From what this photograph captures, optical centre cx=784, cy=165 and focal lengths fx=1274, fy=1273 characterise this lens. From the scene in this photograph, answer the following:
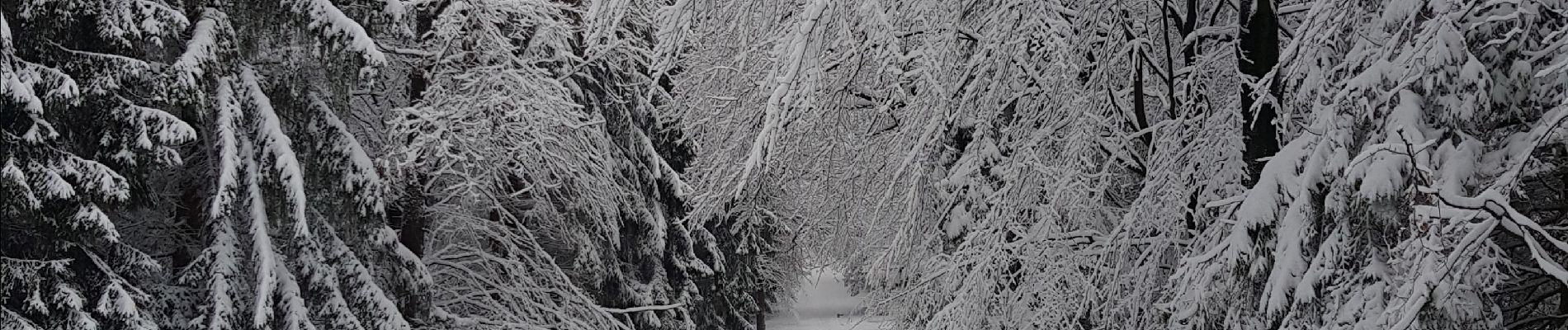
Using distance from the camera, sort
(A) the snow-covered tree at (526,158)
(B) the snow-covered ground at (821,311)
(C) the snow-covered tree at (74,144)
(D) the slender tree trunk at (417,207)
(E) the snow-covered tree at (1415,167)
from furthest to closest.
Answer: (B) the snow-covered ground at (821,311), (A) the snow-covered tree at (526,158), (D) the slender tree trunk at (417,207), (C) the snow-covered tree at (74,144), (E) the snow-covered tree at (1415,167)

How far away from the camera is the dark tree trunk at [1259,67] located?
4930 mm

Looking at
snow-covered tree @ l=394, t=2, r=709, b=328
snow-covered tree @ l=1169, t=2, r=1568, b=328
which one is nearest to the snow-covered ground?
snow-covered tree @ l=394, t=2, r=709, b=328

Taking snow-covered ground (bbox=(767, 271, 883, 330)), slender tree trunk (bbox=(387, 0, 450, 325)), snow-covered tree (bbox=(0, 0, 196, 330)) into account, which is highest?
snow-covered tree (bbox=(0, 0, 196, 330))

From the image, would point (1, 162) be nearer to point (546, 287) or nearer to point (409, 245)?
point (409, 245)

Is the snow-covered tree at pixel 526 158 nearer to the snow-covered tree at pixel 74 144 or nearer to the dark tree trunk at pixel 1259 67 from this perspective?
the snow-covered tree at pixel 74 144

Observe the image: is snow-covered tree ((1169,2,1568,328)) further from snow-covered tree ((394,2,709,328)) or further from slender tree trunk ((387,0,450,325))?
slender tree trunk ((387,0,450,325))

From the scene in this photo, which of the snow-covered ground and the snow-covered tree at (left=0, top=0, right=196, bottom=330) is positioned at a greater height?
the snow-covered tree at (left=0, top=0, right=196, bottom=330)

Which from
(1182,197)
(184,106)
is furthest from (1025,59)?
(184,106)

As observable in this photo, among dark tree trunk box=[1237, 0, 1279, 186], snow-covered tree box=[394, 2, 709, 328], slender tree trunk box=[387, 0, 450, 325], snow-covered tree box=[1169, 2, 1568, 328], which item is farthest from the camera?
snow-covered tree box=[394, 2, 709, 328]

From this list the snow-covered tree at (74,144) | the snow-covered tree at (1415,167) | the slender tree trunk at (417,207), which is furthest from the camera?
the slender tree trunk at (417,207)

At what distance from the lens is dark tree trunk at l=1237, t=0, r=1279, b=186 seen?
4.93m

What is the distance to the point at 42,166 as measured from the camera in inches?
278

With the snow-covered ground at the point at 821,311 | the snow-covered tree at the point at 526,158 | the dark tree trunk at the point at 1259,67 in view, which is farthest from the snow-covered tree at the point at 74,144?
the snow-covered ground at the point at 821,311

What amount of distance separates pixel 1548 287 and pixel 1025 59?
2528 mm
